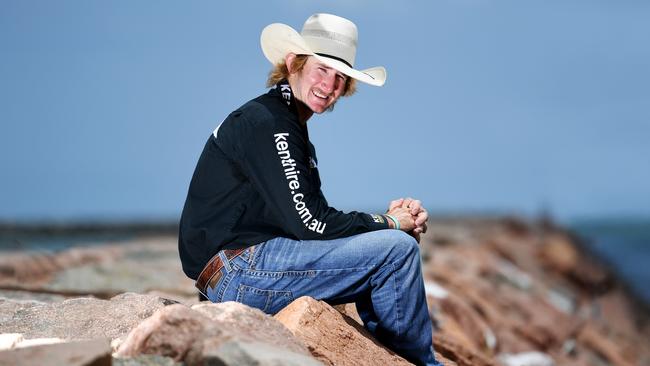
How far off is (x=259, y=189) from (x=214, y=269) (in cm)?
53

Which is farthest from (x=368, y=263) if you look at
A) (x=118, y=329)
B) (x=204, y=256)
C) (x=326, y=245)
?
(x=118, y=329)

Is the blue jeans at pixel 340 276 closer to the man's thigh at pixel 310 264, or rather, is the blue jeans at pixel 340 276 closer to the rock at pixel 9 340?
the man's thigh at pixel 310 264

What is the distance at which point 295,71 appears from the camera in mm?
4949

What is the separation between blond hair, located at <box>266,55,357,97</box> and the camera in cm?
494

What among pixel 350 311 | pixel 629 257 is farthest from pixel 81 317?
pixel 629 257

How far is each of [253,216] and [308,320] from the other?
1.93 ft

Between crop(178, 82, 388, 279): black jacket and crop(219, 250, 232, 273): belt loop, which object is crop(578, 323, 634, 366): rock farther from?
crop(219, 250, 232, 273): belt loop

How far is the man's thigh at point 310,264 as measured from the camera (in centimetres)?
475

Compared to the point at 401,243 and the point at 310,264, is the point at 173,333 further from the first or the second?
the point at 401,243

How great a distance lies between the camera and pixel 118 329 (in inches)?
192

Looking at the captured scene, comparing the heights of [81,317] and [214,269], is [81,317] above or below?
below

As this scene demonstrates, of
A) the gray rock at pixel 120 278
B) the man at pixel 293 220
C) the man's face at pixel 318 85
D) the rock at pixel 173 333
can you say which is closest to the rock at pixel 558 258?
the gray rock at pixel 120 278

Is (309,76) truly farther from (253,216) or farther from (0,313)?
(0,313)

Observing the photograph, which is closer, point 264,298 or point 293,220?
point 293,220
